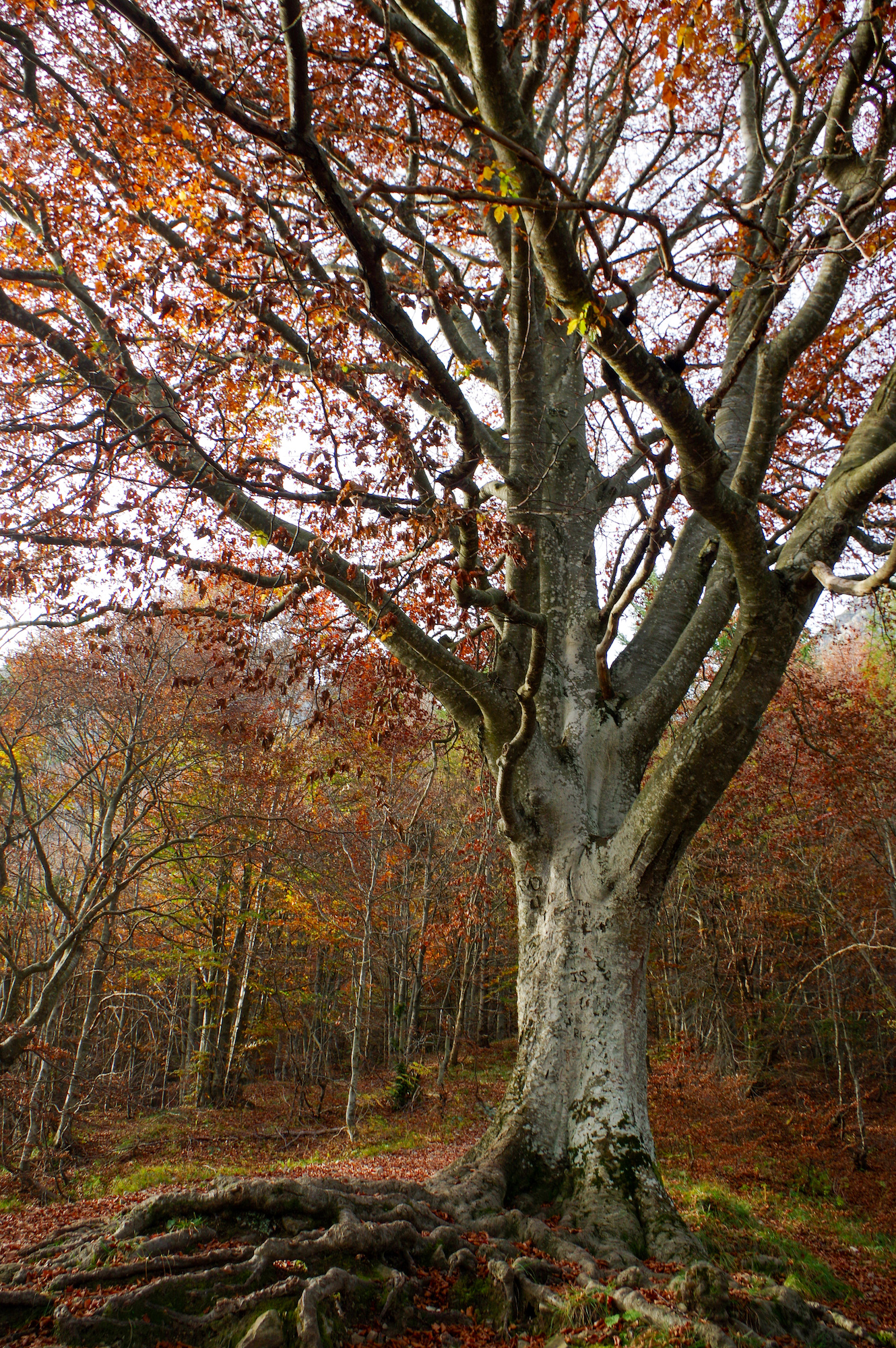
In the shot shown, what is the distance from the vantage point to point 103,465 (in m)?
4.15

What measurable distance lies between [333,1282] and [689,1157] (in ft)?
27.1

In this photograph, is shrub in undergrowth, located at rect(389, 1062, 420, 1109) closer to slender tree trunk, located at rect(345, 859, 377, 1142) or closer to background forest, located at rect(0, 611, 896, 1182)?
background forest, located at rect(0, 611, 896, 1182)

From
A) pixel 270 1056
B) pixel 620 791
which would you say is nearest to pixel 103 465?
pixel 620 791

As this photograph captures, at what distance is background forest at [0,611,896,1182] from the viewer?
1002cm

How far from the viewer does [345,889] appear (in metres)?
14.6

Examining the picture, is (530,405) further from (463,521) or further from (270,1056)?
(270,1056)

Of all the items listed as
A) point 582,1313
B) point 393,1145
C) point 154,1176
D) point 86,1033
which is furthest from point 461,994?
point 582,1313

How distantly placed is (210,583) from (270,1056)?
18.9 meters

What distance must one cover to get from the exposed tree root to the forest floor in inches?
18.1

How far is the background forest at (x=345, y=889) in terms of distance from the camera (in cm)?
1002

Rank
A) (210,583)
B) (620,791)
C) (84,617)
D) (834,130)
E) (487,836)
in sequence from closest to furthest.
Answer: (834,130)
(84,617)
(620,791)
(210,583)
(487,836)

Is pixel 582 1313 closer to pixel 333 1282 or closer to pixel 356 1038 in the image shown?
pixel 333 1282

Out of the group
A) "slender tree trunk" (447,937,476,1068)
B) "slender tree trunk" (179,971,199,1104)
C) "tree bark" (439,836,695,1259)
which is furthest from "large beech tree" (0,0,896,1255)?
"slender tree trunk" (179,971,199,1104)


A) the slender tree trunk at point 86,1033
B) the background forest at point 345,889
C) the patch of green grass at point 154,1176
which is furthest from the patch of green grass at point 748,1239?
the slender tree trunk at point 86,1033
